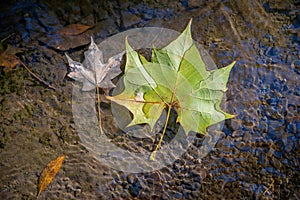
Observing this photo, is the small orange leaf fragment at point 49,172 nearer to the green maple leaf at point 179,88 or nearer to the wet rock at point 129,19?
the green maple leaf at point 179,88

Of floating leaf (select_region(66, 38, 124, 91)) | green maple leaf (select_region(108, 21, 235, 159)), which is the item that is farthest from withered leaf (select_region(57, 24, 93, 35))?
green maple leaf (select_region(108, 21, 235, 159))

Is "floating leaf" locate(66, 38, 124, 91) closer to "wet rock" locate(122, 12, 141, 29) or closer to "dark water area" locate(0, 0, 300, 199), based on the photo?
"dark water area" locate(0, 0, 300, 199)

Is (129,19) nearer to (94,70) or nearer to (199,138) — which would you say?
(94,70)

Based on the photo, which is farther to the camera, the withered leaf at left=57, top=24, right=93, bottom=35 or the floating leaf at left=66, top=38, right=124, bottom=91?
the withered leaf at left=57, top=24, right=93, bottom=35

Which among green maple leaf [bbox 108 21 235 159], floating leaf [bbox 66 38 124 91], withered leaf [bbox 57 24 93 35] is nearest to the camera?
green maple leaf [bbox 108 21 235 159]

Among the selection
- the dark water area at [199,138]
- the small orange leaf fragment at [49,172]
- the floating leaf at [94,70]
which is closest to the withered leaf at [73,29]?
the dark water area at [199,138]
